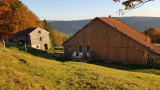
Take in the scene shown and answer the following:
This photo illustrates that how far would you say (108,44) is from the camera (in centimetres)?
1914

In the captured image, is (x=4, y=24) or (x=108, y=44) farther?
(x=4, y=24)

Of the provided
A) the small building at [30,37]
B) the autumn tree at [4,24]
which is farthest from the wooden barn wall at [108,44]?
the small building at [30,37]

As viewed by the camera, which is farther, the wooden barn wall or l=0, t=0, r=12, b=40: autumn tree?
l=0, t=0, r=12, b=40: autumn tree

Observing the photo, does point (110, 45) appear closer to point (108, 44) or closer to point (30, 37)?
point (108, 44)

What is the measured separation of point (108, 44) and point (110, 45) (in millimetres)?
392

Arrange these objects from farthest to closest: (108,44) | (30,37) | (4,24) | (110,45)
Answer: (30,37)
(4,24)
(108,44)
(110,45)

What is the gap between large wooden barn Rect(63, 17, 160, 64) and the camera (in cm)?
1659

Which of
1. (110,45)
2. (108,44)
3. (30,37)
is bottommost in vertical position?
(110,45)

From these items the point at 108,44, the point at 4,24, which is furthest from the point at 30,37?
the point at 108,44

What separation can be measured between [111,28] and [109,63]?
5.93m

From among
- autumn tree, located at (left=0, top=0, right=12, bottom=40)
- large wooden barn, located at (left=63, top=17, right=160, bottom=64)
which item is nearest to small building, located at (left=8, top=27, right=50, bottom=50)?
autumn tree, located at (left=0, top=0, right=12, bottom=40)

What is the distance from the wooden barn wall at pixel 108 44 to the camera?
16891 mm

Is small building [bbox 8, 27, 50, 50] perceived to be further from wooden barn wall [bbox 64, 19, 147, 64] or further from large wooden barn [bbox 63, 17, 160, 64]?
wooden barn wall [bbox 64, 19, 147, 64]

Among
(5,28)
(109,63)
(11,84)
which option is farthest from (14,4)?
(11,84)
